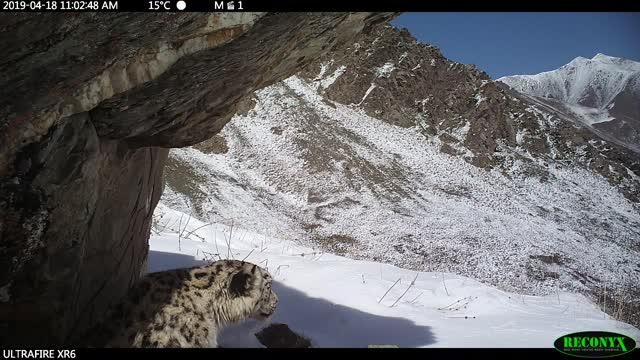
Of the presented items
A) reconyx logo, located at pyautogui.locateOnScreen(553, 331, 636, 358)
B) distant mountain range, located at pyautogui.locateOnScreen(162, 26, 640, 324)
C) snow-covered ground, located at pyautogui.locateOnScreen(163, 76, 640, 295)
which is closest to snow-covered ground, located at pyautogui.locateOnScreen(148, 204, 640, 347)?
reconyx logo, located at pyautogui.locateOnScreen(553, 331, 636, 358)

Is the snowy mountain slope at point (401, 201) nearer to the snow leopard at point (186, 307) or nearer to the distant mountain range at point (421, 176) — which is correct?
the distant mountain range at point (421, 176)

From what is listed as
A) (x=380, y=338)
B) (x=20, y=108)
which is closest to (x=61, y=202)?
(x=20, y=108)

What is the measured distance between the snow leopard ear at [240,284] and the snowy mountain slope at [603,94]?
60585 mm

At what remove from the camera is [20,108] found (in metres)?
2.99

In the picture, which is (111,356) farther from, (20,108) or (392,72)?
(392,72)

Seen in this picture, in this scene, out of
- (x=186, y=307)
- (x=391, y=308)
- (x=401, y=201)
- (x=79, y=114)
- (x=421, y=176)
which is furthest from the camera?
(x=421, y=176)

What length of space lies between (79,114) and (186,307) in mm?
1584

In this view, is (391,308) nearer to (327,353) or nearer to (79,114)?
(327,353)

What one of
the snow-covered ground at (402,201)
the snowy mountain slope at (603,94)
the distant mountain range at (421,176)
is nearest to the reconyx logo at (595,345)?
the distant mountain range at (421,176)

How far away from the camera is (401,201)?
24016mm

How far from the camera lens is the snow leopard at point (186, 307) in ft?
10.9

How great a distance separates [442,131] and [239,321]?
32.7 metres
